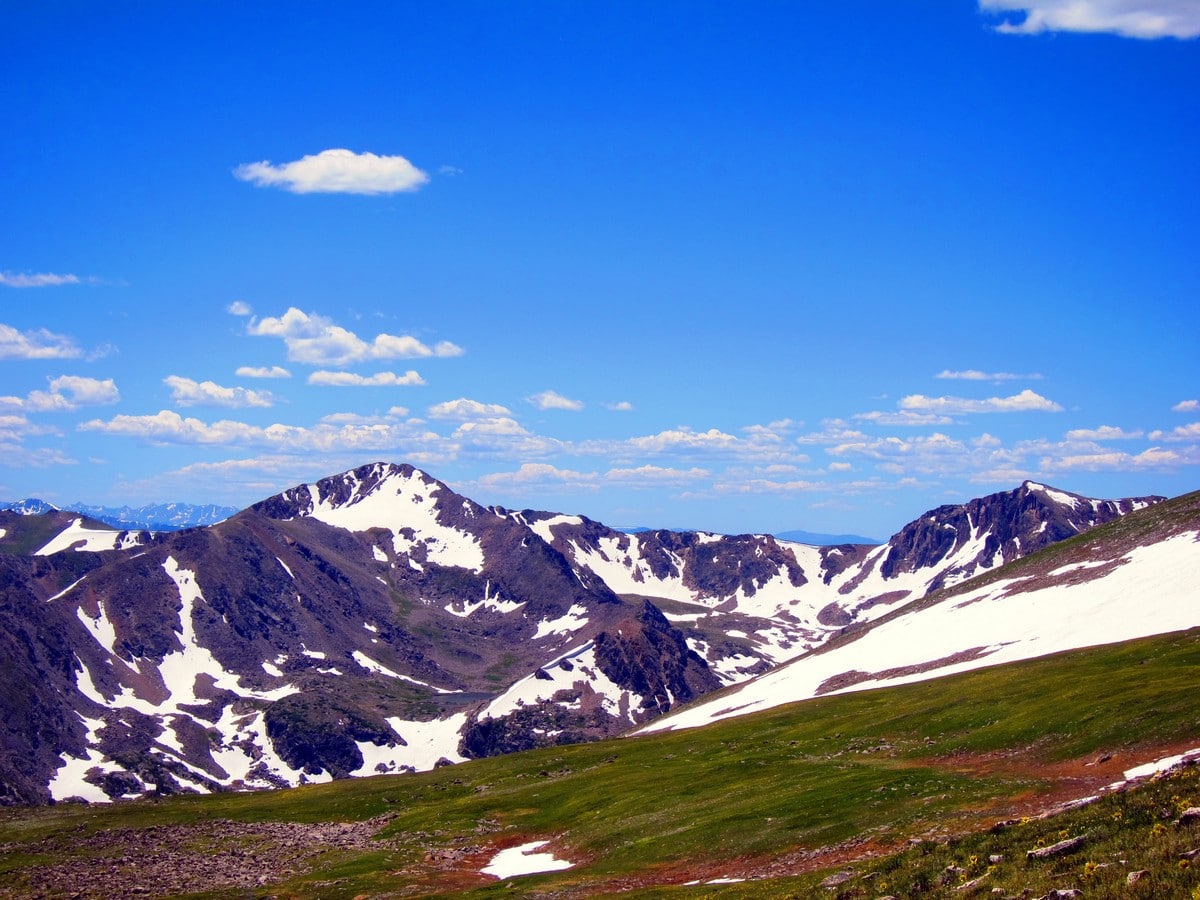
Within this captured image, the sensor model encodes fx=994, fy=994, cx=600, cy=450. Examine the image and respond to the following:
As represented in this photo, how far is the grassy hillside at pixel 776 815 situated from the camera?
3450 cm

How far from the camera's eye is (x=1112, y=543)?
407 feet

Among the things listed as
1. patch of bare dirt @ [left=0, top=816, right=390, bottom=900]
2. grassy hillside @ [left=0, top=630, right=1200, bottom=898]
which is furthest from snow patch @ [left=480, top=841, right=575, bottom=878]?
patch of bare dirt @ [left=0, top=816, right=390, bottom=900]

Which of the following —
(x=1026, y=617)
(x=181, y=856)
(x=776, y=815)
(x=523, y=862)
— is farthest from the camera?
(x=1026, y=617)

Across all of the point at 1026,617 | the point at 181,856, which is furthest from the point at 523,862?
the point at 1026,617

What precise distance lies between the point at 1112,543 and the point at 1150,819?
106 m

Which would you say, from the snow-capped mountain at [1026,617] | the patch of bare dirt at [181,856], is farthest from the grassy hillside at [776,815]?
the snow-capped mountain at [1026,617]

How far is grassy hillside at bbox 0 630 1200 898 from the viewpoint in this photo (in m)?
34.5

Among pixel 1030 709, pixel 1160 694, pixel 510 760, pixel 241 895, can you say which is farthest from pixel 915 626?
pixel 241 895

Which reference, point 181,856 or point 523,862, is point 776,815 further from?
point 181,856

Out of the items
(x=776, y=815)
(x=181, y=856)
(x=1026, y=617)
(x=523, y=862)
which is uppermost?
(x=181, y=856)

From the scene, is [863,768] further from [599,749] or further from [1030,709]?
[599,749]

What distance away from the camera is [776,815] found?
181 feet

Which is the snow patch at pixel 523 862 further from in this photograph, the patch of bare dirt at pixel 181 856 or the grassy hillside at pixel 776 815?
the patch of bare dirt at pixel 181 856

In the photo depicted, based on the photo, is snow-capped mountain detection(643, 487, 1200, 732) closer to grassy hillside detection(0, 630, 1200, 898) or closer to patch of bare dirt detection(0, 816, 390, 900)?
grassy hillside detection(0, 630, 1200, 898)
